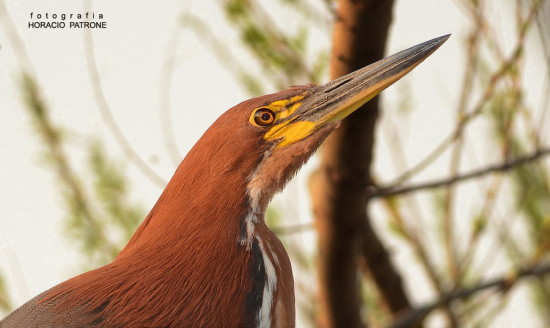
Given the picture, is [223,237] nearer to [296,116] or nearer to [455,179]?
[296,116]

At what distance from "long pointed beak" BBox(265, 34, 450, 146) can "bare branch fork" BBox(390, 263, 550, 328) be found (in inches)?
43.2

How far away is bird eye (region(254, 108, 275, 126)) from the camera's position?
2494mm

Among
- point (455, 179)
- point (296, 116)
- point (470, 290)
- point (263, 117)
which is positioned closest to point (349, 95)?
point (296, 116)

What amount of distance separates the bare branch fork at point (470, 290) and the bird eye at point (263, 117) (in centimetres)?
120

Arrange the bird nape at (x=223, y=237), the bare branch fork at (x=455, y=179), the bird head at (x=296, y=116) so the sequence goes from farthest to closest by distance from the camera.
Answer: the bare branch fork at (x=455, y=179) < the bird head at (x=296, y=116) < the bird nape at (x=223, y=237)

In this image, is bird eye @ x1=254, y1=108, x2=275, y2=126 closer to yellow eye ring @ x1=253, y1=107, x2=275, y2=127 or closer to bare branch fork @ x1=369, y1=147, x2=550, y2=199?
yellow eye ring @ x1=253, y1=107, x2=275, y2=127

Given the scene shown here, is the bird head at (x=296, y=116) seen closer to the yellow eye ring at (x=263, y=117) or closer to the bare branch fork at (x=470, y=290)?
the yellow eye ring at (x=263, y=117)

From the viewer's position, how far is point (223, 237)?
2.41 m

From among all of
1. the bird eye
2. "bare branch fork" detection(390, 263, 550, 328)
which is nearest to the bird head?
the bird eye

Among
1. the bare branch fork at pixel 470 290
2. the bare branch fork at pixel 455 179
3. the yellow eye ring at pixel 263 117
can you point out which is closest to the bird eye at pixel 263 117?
the yellow eye ring at pixel 263 117

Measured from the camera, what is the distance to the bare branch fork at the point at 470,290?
3.27m

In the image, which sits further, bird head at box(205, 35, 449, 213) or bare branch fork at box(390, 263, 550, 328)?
bare branch fork at box(390, 263, 550, 328)

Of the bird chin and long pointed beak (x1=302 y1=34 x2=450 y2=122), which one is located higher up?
long pointed beak (x1=302 y1=34 x2=450 y2=122)

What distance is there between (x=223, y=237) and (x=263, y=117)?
→ 401 millimetres
